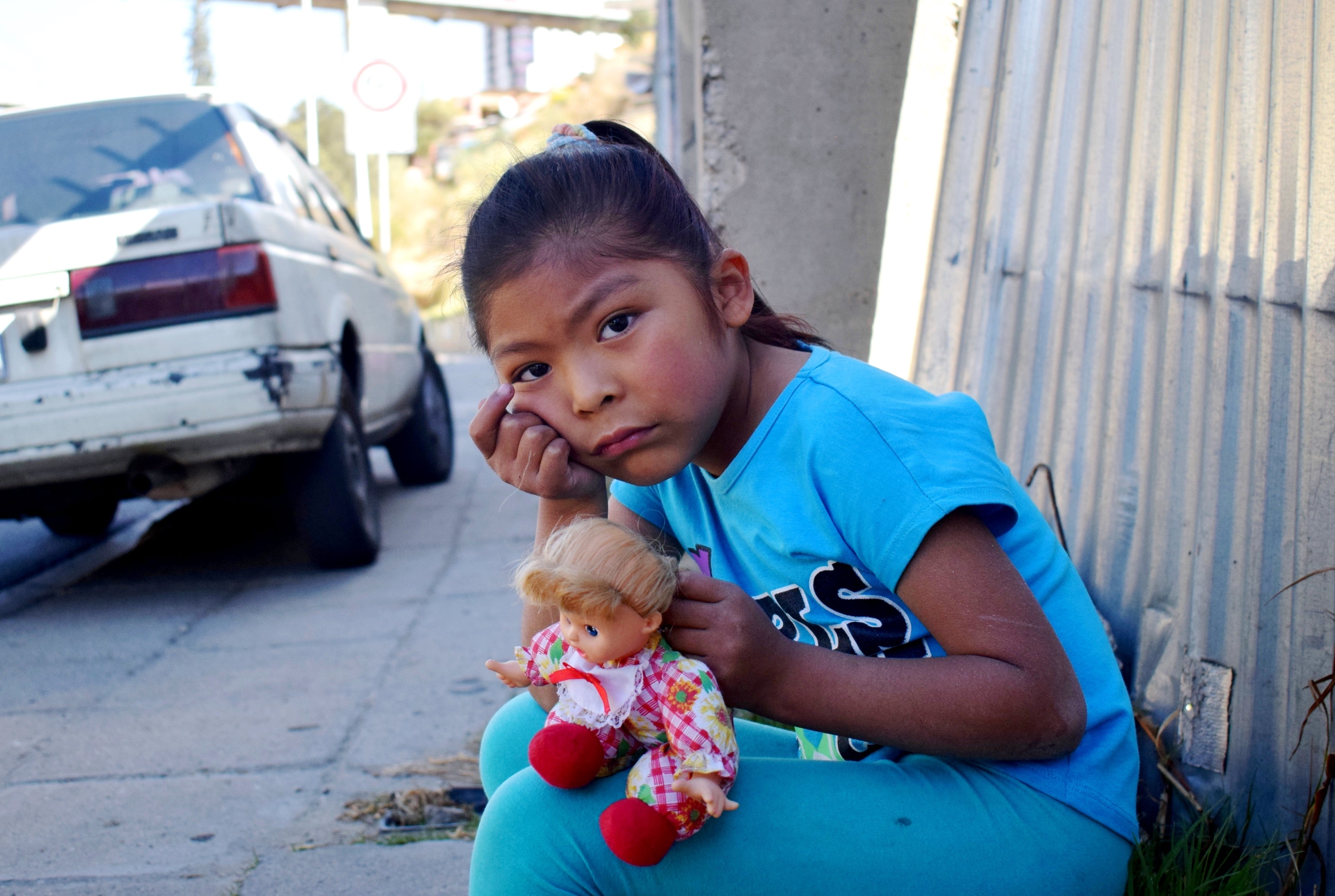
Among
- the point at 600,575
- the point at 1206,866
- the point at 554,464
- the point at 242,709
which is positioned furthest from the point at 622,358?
the point at 242,709

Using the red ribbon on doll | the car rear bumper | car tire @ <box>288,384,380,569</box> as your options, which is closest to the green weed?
the red ribbon on doll

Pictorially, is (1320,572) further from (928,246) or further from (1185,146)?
(928,246)

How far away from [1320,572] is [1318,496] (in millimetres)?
101

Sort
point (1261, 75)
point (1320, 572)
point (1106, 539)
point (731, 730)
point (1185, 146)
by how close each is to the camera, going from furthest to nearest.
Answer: point (1106, 539)
point (1185, 146)
point (1261, 75)
point (1320, 572)
point (731, 730)

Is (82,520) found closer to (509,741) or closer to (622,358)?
(509,741)

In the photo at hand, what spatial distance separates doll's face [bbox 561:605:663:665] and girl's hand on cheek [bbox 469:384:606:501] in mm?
233

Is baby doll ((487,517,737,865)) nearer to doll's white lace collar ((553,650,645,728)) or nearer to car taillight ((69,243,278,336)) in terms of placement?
doll's white lace collar ((553,650,645,728))

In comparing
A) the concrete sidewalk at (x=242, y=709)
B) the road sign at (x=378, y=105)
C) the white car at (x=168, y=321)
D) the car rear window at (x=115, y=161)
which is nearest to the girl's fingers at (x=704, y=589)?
the concrete sidewalk at (x=242, y=709)

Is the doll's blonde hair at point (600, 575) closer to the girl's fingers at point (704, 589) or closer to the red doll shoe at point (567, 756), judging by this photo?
the girl's fingers at point (704, 589)

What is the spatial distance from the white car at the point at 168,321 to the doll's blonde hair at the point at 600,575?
2.80 m

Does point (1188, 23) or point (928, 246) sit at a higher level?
point (1188, 23)

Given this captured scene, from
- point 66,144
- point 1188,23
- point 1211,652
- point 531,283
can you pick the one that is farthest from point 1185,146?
point 66,144

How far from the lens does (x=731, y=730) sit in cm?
118

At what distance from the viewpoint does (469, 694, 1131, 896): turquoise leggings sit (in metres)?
1.18
